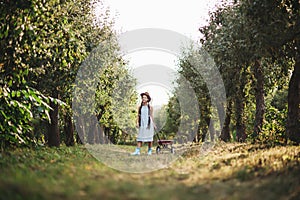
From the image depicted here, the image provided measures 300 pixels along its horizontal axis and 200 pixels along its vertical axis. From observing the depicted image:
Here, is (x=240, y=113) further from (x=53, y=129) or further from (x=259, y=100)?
(x=53, y=129)

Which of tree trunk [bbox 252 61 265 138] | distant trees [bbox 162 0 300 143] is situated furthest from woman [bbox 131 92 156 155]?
tree trunk [bbox 252 61 265 138]

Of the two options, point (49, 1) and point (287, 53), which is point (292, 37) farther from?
point (49, 1)

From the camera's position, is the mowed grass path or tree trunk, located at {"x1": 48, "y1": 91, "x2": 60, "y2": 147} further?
tree trunk, located at {"x1": 48, "y1": 91, "x2": 60, "y2": 147}

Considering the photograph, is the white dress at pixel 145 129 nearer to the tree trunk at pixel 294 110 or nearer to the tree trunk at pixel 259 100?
the tree trunk at pixel 294 110

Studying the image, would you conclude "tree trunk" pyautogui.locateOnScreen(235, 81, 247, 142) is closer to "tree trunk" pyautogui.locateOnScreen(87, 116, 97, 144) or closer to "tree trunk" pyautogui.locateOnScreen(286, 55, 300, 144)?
"tree trunk" pyautogui.locateOnScreen(286, 55, 300, 144)

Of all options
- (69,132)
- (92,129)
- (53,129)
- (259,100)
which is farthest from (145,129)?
(92,129)

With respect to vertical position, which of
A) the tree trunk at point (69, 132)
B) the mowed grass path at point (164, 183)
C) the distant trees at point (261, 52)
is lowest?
the mowed grass path at point (164, 183)

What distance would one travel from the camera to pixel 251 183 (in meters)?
7.13

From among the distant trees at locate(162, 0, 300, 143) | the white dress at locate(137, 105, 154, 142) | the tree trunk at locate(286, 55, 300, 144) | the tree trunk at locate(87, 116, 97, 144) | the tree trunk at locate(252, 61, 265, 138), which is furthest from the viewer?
the tree trunk at locate(87, 116, 97, 144)

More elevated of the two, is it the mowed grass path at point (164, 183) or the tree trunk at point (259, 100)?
the tree trunk at point (259, 100)

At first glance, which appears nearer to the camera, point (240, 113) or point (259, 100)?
point (259, 100)

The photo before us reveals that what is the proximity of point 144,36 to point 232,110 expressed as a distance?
33.6 feet

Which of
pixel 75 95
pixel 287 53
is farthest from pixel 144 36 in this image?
pixel 287 53

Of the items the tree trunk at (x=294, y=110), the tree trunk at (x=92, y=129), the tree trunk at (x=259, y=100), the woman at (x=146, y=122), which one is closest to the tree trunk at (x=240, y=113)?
the tree trunk at (x=259, y=100)
